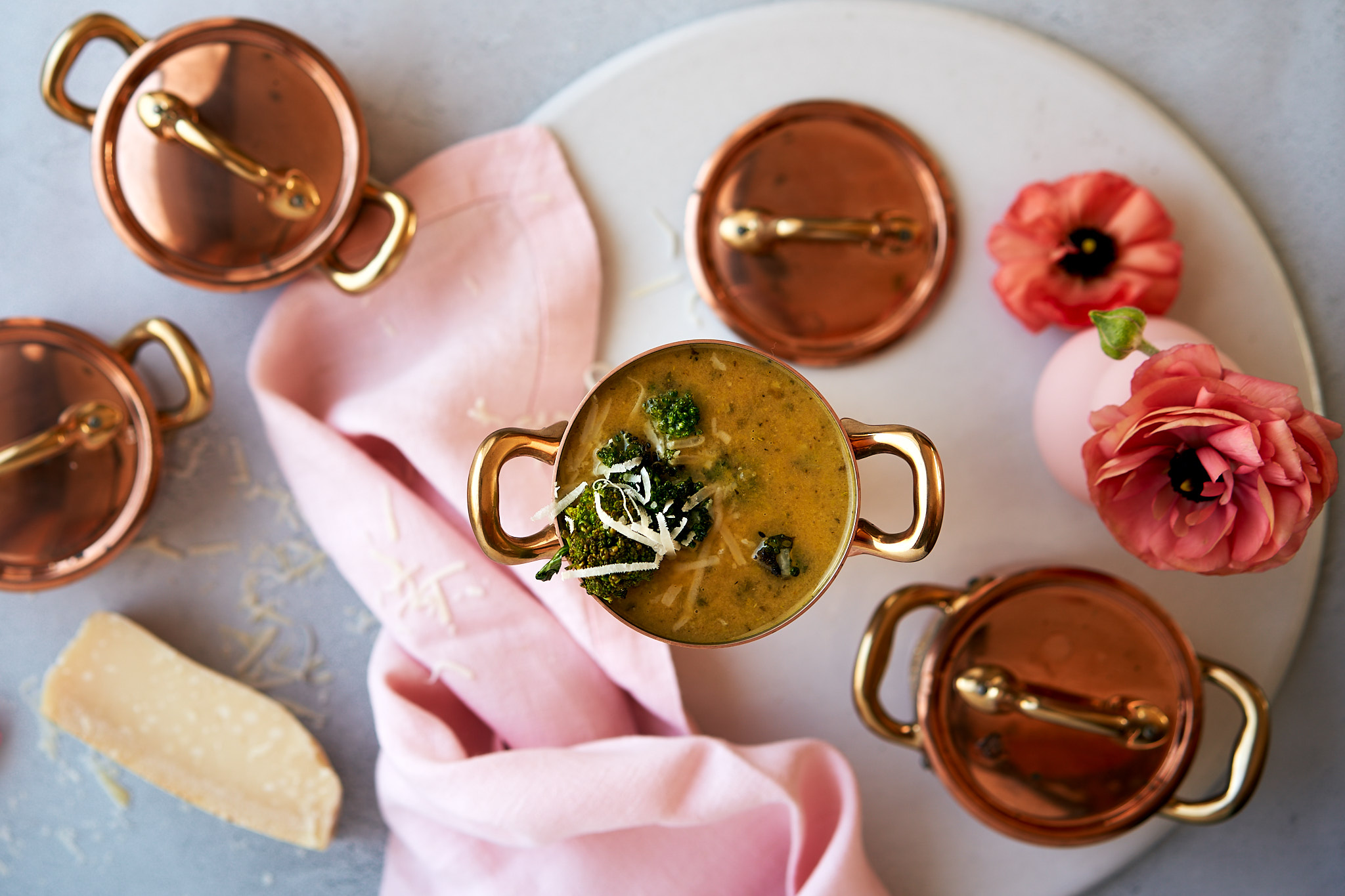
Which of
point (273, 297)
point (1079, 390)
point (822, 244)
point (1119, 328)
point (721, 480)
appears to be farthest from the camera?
point (273, 297)

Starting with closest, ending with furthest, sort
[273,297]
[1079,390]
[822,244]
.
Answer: [1079,390] → [822,244] → [273,297]

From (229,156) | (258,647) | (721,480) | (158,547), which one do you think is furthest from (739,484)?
(158,547)

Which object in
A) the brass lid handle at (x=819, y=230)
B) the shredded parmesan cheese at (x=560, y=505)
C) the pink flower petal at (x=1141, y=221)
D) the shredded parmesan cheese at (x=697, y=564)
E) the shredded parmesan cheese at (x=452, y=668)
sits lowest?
the shredded parmesan cheese at (x=452, y=668)

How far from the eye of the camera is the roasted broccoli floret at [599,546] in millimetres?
872

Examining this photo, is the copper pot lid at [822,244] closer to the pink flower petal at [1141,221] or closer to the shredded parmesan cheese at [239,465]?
the pink flower petal at [1141,221]

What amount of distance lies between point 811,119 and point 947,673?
83cm

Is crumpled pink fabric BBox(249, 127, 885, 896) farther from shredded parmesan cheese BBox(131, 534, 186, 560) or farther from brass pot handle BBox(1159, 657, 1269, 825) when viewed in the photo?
brass pot handle BBox(1159, 657, 1269, 825)

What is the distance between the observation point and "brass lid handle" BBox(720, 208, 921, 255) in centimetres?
117

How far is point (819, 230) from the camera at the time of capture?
1.16 meters

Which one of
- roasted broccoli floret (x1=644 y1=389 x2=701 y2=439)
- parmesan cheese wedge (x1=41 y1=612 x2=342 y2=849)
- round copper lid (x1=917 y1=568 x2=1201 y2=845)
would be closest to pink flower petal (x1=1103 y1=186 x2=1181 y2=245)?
round copper lid (x1=917 y1=568 x2=1201 y2=845)

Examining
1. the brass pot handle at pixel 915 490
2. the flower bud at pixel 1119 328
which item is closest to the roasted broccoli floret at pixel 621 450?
the brass pot handle at pixel 915 490

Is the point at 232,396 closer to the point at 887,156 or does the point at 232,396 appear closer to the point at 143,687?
the point at 143,687

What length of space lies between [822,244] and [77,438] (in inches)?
45.0

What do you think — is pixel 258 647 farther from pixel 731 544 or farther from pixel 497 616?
pixel 731 544
